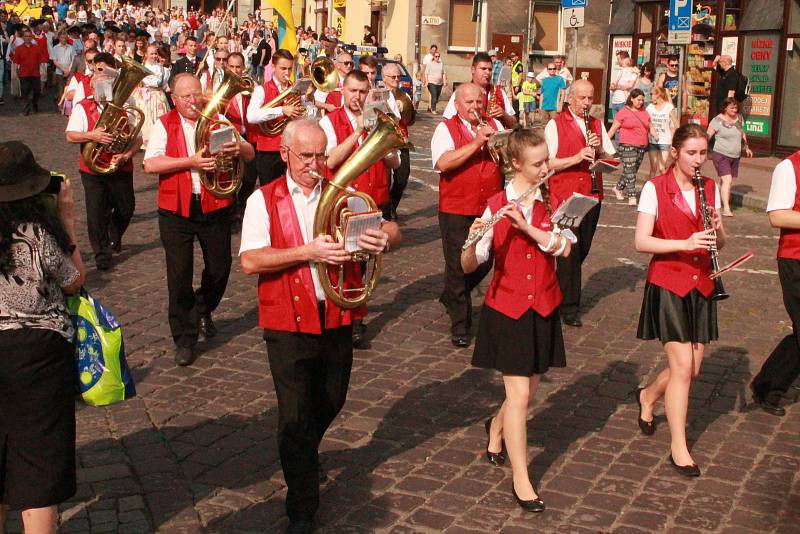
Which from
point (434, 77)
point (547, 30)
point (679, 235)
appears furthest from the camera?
point (547, 30)

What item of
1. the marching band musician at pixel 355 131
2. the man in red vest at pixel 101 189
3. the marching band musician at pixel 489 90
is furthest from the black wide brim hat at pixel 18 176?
the man in red vest at pixel 101 189

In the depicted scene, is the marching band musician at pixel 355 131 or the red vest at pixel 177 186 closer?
the red vest at pixel 177 186

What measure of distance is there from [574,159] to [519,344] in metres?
3.24

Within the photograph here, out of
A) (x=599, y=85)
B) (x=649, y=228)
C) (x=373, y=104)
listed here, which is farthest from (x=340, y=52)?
(x=599, y=85)

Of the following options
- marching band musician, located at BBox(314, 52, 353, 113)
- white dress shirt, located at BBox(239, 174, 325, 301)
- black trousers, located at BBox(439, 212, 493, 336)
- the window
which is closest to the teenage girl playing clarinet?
white dress shirt, located at BBox(239, 174, 325, 301)

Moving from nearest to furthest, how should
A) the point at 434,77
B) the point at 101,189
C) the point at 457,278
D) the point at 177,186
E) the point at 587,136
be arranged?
the point at 177,186, the point at 457,278, the point at 587,136, the point at 101,189, the point at 434,77

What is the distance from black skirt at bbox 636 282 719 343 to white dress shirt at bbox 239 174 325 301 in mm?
1944

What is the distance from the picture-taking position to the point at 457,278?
325 inches

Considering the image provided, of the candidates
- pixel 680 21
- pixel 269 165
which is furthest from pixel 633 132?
pixel 269 165

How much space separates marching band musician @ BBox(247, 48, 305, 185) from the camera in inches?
418

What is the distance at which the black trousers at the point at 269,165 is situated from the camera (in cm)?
1114

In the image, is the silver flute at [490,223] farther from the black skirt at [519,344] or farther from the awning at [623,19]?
the awning at [623,19]

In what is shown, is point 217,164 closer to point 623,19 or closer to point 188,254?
point 188,254

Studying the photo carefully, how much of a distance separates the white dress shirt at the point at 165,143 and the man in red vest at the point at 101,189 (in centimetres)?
251
